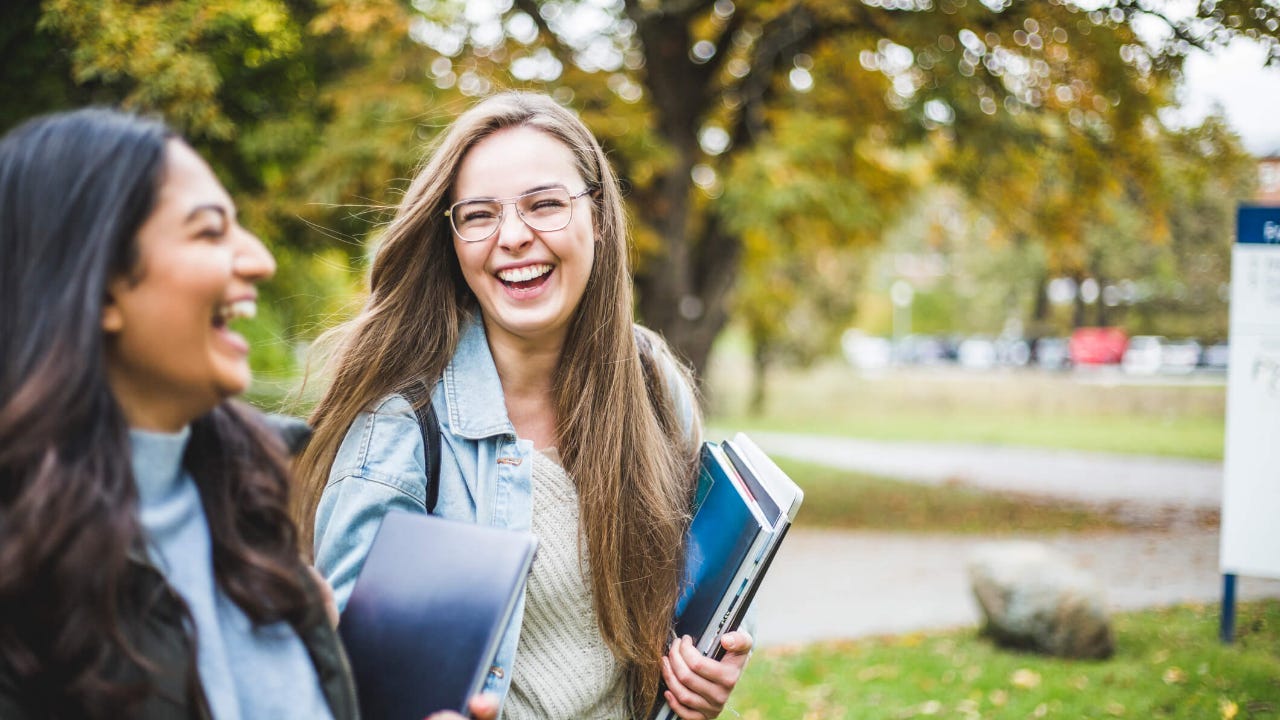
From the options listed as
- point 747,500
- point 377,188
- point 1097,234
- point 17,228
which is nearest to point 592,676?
point 747,500

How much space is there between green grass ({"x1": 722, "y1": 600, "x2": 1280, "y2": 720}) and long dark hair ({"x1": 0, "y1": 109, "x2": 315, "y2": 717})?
4.44 meters

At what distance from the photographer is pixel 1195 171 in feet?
28.5

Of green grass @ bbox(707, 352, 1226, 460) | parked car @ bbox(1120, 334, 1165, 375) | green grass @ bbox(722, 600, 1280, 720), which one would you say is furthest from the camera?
parked car @ bbox(1120, 334, 1165, 375)

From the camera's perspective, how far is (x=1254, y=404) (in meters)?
4.97

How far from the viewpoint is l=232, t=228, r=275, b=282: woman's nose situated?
128cm

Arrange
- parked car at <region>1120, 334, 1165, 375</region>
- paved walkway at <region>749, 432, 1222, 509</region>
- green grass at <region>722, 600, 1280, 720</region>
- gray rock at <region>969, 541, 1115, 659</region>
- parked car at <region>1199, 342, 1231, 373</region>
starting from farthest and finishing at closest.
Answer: parked car at <region>1120, 334, 1165, 375</region> < parked car at <region>1199, 342, 1231, 373</region> < paved walkway at <region>749, 432, 1222, 509</region> < gray rock at <region>969, 541, 1115, 659</region> < green grass at <region>722, 600, 1280, 720</region>

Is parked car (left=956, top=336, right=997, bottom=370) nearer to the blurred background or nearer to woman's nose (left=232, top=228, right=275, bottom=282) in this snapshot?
the blurred background

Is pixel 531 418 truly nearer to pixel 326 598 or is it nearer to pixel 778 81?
pixel 326 598

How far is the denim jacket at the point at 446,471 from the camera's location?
1792 millimetres

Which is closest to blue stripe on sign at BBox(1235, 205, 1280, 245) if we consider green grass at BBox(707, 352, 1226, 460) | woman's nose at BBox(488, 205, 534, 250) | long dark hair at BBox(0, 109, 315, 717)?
woman's nose at BBox(488, 205, 534, 250)

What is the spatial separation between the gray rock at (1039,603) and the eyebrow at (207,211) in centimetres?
562

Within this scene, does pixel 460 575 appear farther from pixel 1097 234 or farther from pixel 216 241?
pixel 1097 234

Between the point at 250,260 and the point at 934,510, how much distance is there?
11.4m

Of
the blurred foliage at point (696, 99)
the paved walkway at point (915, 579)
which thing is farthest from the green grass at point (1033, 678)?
the blurred foliage at point (696, 99)
